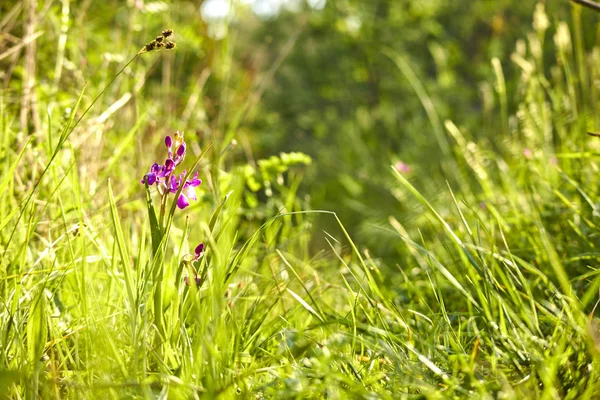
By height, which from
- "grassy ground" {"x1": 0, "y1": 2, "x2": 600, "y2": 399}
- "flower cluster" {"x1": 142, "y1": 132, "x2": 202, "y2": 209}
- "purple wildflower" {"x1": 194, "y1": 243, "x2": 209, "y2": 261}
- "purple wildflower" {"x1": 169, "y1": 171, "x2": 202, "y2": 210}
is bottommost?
"grassy ground" {"x1": 0, "y1": 2, "x2": 600, "y2": 399}

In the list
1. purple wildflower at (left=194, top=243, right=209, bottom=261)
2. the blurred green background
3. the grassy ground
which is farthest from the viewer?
the blurred green background

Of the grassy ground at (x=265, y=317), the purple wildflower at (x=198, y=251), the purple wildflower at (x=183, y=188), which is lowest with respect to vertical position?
the grassy ground at (x=265, y=317)

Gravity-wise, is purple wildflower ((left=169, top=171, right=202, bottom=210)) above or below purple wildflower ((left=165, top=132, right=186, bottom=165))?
below

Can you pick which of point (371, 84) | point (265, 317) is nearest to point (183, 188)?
point (265, 317)

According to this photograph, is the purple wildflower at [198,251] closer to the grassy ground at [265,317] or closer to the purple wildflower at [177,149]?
the grassy ground at [265,317]

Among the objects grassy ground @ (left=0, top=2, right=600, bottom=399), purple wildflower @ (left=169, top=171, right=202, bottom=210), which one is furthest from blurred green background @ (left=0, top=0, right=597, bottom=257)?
purple wildflower @ (left=169, top=171, right=202, bottom=210)

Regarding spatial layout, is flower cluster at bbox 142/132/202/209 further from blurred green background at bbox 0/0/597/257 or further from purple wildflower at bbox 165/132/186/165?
blurred green background at bbox 0/0/597/257

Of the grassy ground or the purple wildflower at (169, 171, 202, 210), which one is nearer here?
the grassy ground

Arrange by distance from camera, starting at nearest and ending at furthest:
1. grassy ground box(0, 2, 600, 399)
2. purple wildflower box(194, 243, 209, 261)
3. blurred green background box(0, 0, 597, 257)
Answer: grassy ground box(0, 2, 600, 399) → purple wildflower box(194, 243, 209, 261) → blurred green background box(0, 0, 597, 257)

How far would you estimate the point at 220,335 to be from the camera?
856 mm

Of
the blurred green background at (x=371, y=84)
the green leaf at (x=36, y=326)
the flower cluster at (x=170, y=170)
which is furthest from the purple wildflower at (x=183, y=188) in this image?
the blurred green background at (x=371, y=84)

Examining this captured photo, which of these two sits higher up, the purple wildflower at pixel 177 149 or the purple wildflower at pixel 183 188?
the purple wildflower at pixel 177 149

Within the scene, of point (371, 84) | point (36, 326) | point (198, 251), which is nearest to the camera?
point (36, 326)

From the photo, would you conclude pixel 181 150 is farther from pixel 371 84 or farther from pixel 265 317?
pixel 371 84
